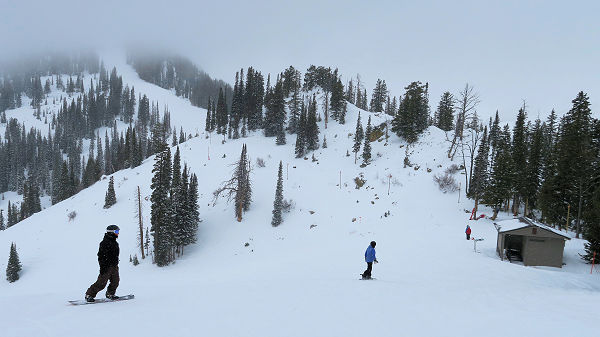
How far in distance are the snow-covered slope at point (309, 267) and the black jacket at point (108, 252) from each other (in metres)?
1.14

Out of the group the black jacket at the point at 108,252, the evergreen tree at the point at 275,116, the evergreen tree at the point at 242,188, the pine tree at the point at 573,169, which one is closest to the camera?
the black jacket at the point at 108,252

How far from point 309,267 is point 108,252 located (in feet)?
54.9

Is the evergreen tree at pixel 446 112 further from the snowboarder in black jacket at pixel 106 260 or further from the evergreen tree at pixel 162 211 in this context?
the snowboarder in black jacket at pixel 106 260

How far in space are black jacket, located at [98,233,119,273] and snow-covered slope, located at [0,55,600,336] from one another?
114 centimetres

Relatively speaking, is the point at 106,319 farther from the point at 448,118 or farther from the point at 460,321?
the point at 448,118

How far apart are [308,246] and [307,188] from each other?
54.9 feet

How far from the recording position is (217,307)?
7703mm

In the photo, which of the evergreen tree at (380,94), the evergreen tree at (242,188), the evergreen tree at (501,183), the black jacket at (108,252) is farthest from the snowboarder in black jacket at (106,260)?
the evergreen tree at (380,94)

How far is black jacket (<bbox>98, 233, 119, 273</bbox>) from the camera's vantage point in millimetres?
7500

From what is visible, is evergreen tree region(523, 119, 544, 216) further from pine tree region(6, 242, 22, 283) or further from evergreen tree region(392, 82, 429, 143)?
pine tree region(6, 242, 22, 283)

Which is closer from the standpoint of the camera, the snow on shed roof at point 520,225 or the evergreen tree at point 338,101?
the snow on shed roof at point 520,225

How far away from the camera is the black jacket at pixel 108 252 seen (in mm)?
7500

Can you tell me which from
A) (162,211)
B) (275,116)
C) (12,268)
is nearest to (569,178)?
(162,211)

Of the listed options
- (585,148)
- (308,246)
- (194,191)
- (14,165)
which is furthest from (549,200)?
(14,165)
